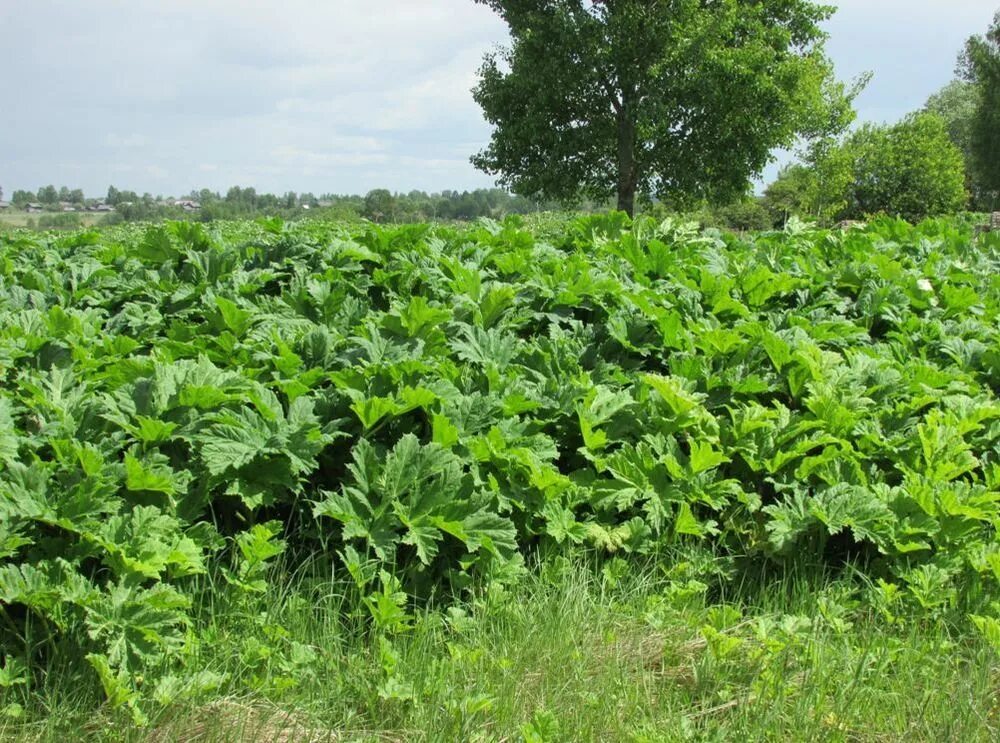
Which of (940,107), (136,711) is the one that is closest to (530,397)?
(136,711)

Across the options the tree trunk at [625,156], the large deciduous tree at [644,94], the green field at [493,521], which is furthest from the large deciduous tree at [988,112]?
the green field at [493,521]

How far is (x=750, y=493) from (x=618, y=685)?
3.54ft

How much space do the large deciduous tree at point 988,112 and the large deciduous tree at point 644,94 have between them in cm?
2720

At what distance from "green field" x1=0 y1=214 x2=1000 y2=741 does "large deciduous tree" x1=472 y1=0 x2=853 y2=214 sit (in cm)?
2242

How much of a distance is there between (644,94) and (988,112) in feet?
112

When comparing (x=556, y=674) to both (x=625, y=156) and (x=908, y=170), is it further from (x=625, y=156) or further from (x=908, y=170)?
(x=908, y=170)

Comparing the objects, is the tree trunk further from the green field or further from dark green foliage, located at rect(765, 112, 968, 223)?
the green field

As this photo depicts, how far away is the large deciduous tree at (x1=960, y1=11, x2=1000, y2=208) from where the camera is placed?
48688 mm

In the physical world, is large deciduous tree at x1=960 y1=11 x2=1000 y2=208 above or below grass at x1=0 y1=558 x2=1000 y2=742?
above

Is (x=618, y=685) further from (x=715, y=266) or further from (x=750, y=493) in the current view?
(x=715, y=266)

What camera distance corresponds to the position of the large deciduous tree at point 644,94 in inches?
981

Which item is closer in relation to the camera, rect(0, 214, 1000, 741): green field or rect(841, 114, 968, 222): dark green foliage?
rect(0, 214, 1000, 741): green field

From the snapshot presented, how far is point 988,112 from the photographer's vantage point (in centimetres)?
4947

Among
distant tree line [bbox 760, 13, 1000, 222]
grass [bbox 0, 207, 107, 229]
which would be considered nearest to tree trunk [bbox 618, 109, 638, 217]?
grass [bbox 0, 207, 107, 229]
